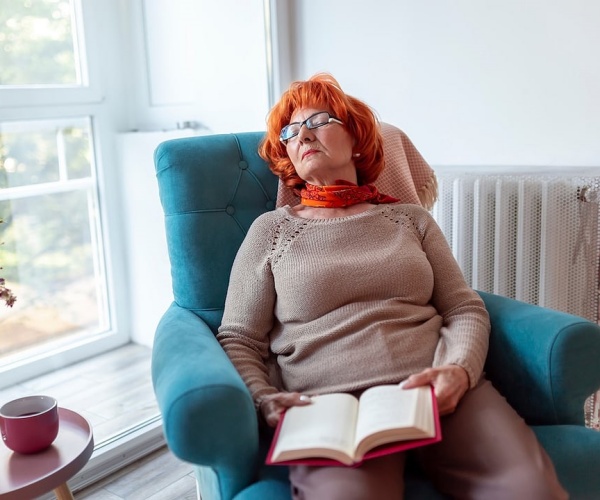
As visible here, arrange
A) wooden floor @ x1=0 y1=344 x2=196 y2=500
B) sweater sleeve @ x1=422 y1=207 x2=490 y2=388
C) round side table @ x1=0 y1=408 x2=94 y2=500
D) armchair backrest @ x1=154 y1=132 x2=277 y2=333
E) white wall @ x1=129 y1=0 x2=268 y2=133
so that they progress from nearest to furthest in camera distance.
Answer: round side table @ x1=0 y1=408 x2=94 y2=500 → sweater sleeve @ x1=422 y1=207 x2=490 y2=388 → armchair backrest @ x1=154 y1=132 x2=277 y2=333 → wooden floor @ x1=0 y1=344 x2=196 y2=500 → white wall @ x1=129 y1=0 x2=268 y2=133

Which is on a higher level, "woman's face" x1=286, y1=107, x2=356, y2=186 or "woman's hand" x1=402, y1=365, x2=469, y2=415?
"woman's face" x1=286, y1=107, x2=356, y2=186

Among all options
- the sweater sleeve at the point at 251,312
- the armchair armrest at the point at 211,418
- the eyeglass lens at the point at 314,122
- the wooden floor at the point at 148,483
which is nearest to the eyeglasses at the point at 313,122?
the eyeglass lens at the point at 314,122

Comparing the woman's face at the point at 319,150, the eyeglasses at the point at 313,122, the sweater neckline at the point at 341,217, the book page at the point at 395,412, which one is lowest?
the book page at the point at 395,412

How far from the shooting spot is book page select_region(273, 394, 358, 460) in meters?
1.06

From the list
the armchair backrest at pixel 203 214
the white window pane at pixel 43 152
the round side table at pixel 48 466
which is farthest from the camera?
the white window pane at pixel 43 152

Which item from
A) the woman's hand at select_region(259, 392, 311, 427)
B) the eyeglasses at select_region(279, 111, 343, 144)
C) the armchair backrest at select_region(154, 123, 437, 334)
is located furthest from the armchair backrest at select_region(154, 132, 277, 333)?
the woman's hand at select_region(259, 392, 311, 427)

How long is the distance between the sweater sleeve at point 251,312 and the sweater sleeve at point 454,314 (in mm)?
352

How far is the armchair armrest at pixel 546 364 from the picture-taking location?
1.26 m

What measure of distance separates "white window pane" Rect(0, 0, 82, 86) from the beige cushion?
107cm

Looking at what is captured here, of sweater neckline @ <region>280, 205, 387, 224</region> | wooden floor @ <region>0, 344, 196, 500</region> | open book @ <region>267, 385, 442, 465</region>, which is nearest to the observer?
open book @ <region>267, 385, 442, 465</region>

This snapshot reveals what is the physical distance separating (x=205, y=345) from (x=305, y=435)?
0.30 metres

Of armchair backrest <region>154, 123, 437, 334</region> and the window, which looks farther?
the window

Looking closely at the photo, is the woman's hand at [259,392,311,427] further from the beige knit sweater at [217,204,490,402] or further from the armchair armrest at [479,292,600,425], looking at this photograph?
the armchair armrest at [479,292,600,425]

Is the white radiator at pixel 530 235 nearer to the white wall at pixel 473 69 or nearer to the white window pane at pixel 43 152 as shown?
the white wall at pixel 473 69
